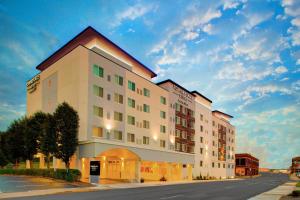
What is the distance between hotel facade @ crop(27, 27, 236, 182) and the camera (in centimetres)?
3975

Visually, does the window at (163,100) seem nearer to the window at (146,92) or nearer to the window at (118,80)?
the window at (146,92)

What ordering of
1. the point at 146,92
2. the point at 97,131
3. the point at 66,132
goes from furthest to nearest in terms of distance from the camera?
the point at 146,92 → the point at 97,131 → the point at 66,132

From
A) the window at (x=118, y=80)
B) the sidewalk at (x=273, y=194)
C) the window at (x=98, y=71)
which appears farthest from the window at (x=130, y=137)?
the sidewalk at (x=273, y=194)

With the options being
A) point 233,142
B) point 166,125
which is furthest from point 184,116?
point 233,142

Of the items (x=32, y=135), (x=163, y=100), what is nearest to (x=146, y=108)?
(x=163, y=100)

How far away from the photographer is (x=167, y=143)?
190 ft

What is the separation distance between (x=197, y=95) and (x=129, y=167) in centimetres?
3639

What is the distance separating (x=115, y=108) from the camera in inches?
1754

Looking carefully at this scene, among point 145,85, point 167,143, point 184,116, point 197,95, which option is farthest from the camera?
point 197,95

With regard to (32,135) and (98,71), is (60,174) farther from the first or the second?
(98,71)

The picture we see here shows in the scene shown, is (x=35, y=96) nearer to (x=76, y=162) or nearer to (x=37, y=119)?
(x=37, y=119)

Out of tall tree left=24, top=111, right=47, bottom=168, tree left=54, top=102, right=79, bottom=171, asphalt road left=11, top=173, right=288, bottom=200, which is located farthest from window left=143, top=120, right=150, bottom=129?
asphalt road left=11, top=173, right=288, bottom=200

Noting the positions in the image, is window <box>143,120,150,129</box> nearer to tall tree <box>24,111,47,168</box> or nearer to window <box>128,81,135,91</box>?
window <box>128,81,135,91</box>

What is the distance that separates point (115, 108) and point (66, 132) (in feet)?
34.1
